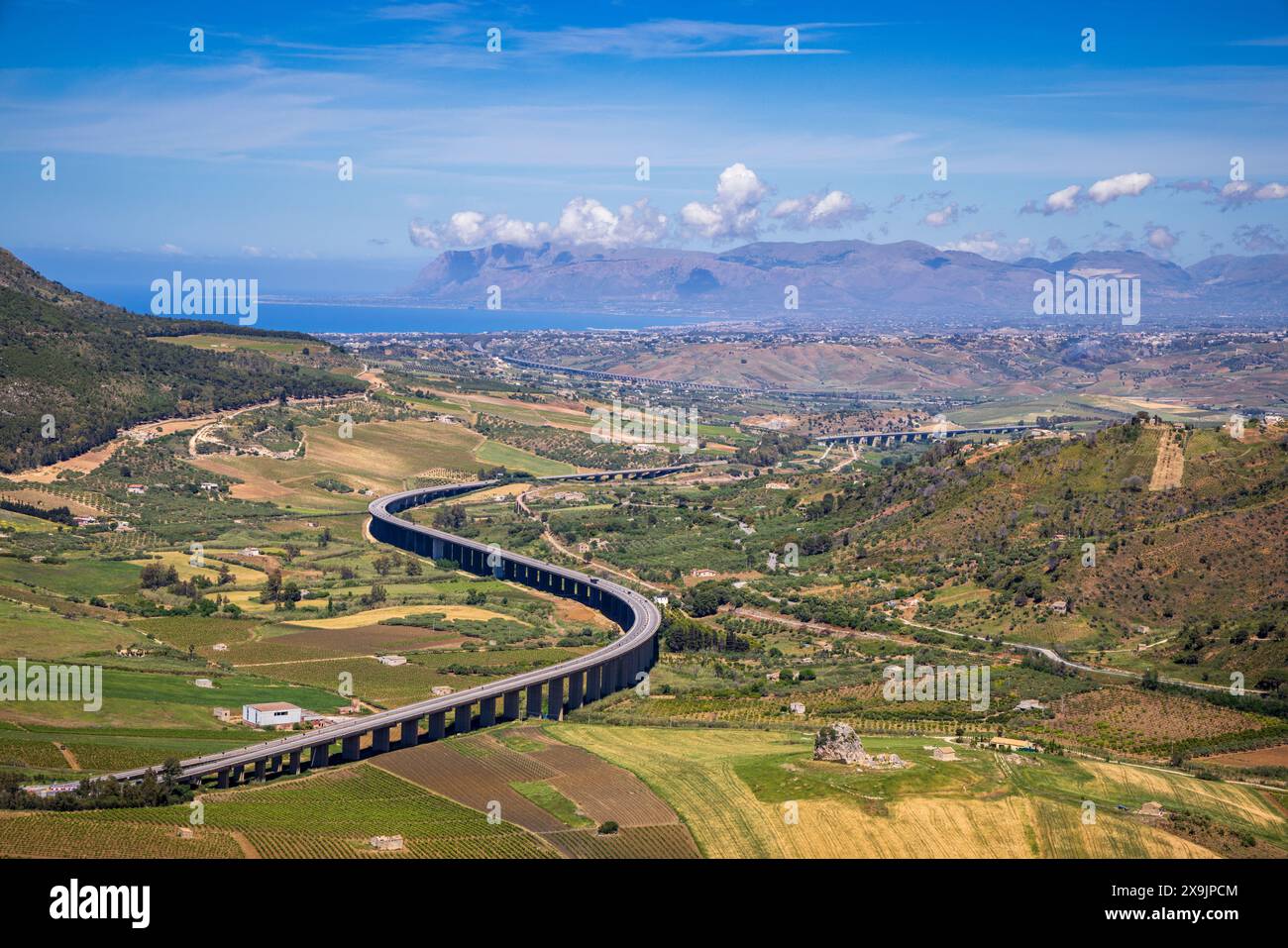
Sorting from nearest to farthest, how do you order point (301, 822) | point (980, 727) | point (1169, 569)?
point (301, 822) < point (980, 727) < point (1169, 569)

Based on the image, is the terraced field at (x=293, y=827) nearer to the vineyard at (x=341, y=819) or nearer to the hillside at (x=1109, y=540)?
the vineyard at (x=341, y=819)

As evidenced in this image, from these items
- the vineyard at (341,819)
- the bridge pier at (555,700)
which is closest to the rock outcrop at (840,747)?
the vineyard at (341,819)

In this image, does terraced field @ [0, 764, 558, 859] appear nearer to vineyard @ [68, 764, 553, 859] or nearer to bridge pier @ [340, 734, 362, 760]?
vineyard @ [68, 764, 553, 859]

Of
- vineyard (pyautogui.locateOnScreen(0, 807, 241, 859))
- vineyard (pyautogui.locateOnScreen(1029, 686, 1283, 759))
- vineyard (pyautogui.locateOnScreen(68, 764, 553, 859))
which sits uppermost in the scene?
vineyard (pyautogui.locateOnScreen(0, 807, 241, 859))

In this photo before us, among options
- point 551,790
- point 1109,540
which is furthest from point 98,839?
point 1109,540

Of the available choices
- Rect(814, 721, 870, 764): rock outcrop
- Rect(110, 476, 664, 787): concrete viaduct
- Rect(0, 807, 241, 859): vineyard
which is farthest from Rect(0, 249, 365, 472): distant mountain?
Rect(814, 721, 870, 764): rock outcrop
